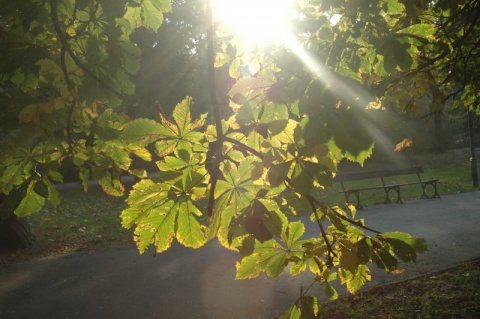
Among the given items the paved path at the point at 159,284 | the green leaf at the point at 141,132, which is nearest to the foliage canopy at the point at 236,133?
the green leaf at the point at 141,132

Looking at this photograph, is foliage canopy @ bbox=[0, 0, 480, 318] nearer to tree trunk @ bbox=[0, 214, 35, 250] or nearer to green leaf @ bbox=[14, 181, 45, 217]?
green leaf @ bbox=[14, 181, 45, 217]

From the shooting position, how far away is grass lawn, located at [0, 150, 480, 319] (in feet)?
17.2

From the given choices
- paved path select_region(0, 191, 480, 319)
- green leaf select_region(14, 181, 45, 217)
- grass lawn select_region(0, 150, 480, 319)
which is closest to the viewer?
green leaf select_region(14, 181, 45, 217)

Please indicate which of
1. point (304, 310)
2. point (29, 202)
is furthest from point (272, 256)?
point (29, 202)

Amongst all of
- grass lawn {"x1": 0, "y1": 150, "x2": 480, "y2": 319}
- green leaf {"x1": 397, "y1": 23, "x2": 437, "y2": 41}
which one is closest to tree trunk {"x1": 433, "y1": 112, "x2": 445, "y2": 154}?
grass lawn {"x1": 0, "y1": 150, "x2": 480, "y2": 319}

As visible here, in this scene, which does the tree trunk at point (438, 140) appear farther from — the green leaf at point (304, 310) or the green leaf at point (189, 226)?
the green leaf at point (189, 226)

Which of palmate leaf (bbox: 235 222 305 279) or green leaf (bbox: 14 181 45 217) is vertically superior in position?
green leaf (bbox: 14 181 45 217)

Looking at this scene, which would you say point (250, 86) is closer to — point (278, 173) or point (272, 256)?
point (278, 173)

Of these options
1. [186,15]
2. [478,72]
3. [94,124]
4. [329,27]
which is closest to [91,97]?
[94,124]

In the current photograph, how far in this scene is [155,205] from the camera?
1929 mm

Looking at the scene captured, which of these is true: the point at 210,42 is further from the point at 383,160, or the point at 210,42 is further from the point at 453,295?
the point at 383,160

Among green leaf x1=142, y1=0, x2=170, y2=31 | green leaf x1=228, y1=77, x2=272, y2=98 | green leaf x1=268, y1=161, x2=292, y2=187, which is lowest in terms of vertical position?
green leaf x1=268, y1=161, x2=292, y2=187

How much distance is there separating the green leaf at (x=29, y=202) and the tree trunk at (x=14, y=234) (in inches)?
287

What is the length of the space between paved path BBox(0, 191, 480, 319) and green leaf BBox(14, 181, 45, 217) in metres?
3.14
